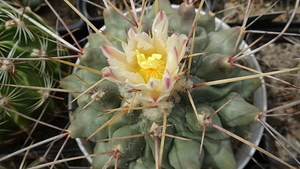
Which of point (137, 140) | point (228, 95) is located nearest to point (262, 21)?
point (228, 95)

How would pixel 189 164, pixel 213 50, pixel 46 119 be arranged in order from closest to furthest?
1. pixel 189 164
2. pixel 213 50
3. pixel 46 119

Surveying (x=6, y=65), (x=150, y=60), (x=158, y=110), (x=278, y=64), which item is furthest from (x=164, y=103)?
(x=278, y=64)

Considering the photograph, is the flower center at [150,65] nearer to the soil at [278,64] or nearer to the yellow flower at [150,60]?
the yellow flower at [150,60]

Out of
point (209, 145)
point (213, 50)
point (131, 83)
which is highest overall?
point (131, 83)

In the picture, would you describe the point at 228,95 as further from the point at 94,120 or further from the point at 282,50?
the point at 282,50

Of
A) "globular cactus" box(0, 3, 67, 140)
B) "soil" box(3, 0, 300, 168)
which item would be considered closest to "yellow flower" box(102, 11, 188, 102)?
"globular cactus" box(0, 3, 67, 140)

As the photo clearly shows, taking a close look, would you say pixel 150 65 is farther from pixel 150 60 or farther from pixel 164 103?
pixel 164 103

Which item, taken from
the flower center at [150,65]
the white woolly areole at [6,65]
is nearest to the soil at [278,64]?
the white woolly areole at [6,65]

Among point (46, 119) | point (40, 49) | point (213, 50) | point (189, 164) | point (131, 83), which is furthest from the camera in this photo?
point (46, 119)
